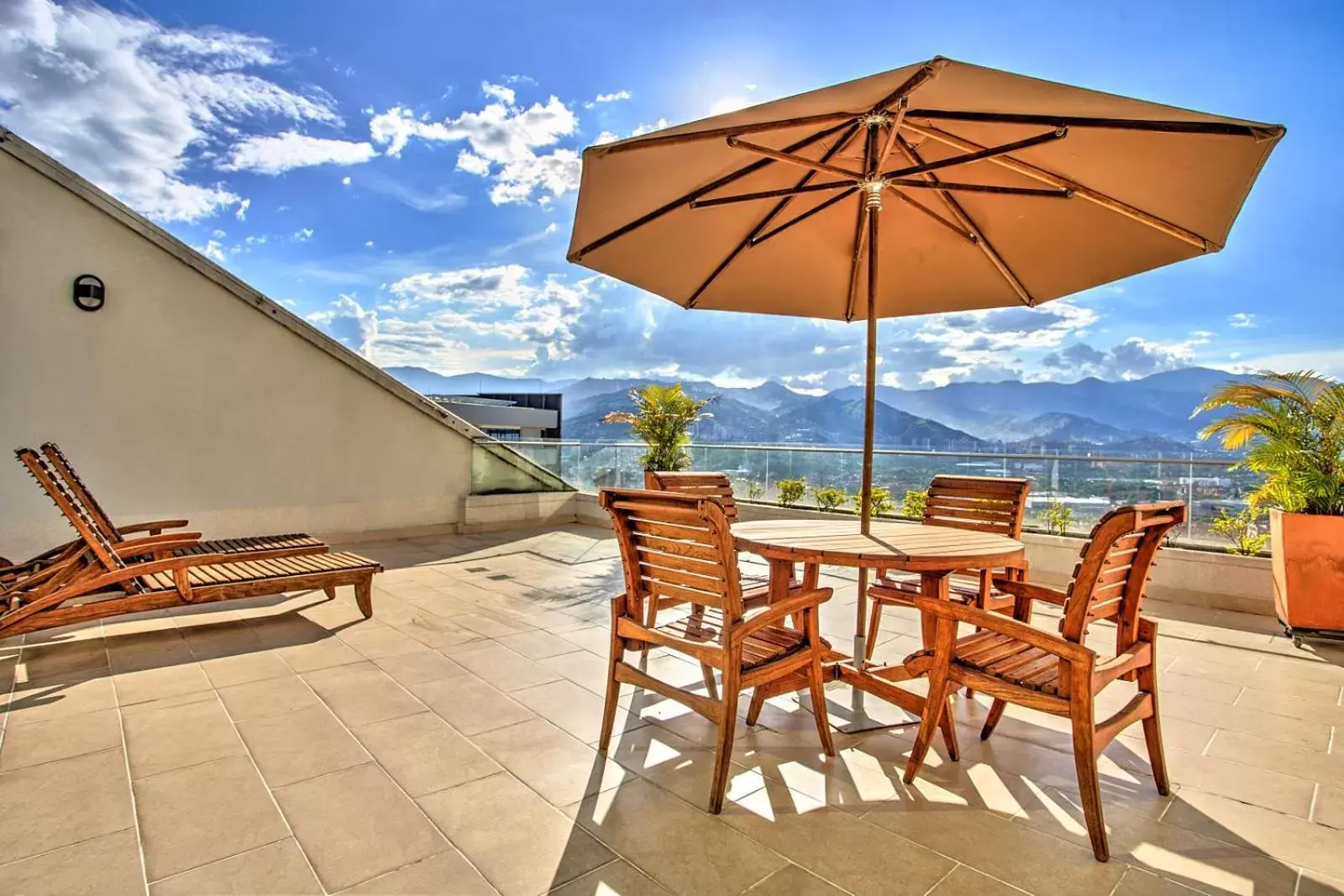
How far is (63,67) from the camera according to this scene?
297 inches

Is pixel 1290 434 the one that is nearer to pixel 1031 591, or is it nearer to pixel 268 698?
pixel 1031 591

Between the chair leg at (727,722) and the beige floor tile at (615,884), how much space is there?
0.42 m

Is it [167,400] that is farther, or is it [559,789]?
[167,400]

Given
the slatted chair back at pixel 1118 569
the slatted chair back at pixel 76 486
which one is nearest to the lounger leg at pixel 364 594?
the slatted chair back at pixel 76 486

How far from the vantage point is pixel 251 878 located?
6.03 feet

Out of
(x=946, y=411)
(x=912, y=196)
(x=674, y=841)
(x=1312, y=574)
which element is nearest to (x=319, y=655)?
(x=674, y=841)

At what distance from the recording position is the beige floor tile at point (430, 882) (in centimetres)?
178

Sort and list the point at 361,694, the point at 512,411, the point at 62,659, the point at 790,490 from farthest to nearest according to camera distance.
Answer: the point at 512,411 → the point at 790,490 → the point at 62,659 → the point at 361,694

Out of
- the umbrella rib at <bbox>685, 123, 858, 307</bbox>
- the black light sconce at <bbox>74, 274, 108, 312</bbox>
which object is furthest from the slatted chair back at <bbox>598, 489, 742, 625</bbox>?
the black light sconce at <bbox>74, 274, 108, 312</bbox>

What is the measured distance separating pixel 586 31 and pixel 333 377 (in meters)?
5.06

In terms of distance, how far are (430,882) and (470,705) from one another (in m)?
1.32

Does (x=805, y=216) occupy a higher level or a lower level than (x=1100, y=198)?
higher

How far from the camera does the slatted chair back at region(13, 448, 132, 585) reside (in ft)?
11.8

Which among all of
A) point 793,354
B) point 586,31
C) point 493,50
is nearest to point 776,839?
point 586,31
